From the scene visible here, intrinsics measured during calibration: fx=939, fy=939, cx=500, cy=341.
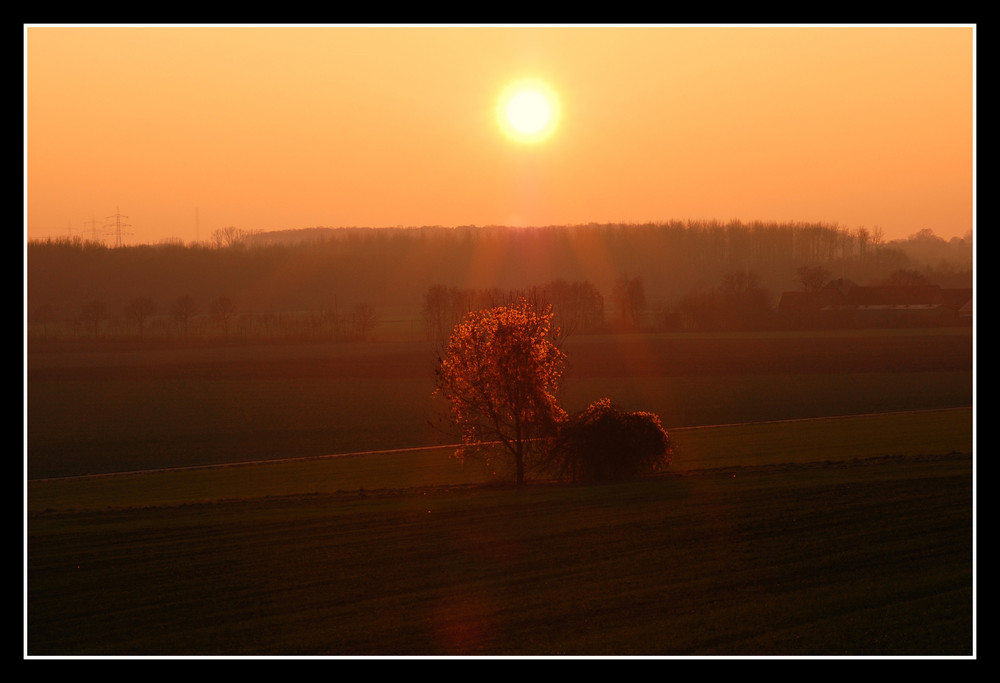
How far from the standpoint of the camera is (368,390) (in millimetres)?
65938

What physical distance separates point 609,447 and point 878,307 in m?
85.6

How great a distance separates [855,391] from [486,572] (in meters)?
46.2

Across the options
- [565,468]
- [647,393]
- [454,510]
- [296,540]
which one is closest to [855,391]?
[647,393]

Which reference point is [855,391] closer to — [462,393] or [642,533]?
[462,393]

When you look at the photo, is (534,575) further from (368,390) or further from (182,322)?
(182,322)

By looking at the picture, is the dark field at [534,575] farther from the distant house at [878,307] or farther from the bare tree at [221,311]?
the bare tree at [221,311]

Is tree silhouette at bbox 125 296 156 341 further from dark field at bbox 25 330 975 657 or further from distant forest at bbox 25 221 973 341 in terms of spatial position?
dark field at bbox 25 330 975 657

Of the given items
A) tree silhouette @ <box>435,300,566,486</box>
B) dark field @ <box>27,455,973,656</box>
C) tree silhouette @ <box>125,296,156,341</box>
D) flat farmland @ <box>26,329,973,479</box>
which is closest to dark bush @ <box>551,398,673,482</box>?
tree silhouette @ <box>435,300,566,486</box>

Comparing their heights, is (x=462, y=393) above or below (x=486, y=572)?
above

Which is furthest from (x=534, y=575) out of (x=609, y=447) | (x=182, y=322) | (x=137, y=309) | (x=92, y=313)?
(x=182, y=322)

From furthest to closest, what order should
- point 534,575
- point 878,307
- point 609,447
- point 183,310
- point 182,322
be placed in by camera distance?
point 182,322, point 183,310, point 878,307, point 609,447, point 534,575

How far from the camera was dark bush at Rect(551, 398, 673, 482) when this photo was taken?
27.0 m

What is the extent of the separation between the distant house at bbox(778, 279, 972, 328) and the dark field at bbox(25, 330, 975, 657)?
6115cm
